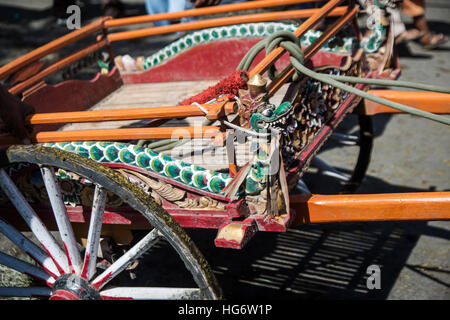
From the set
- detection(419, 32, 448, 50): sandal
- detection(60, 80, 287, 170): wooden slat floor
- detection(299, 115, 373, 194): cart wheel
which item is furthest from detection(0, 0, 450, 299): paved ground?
detection(419, 32, 448, 50): sandal

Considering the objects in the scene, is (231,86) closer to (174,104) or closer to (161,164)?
(161,164)

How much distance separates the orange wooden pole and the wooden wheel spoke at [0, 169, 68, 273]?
844 millimetres

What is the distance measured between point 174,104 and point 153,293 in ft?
4.94

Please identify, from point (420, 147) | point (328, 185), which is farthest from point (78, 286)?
point (420, 147)

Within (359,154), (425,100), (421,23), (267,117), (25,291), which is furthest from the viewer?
(421,23)

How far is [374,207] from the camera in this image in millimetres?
2217

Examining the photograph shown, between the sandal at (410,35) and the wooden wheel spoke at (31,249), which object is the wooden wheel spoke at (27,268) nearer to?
the wooden wheel spoke at (31,249)

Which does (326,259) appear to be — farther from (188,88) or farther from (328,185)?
(188,88)

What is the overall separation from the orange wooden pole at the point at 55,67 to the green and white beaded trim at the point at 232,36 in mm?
374

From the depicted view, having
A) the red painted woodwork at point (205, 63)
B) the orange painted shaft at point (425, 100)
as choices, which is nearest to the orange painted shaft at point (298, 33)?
the orange painted shaft at point (425, 100)

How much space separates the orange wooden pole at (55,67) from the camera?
310cm

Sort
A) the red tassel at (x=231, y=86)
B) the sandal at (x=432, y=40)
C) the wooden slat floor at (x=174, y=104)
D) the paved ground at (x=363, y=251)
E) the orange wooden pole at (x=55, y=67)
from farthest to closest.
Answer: the sandal at (x=432, y=40) < the paved ground at (x=363, y=251) < the orange wooden pole at (x=55, y=67) < the wooden slat floor at (x=174, y=104) < the red tassel at (x=231, y=86)

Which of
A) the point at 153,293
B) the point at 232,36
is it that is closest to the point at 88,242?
the point at 153,293
